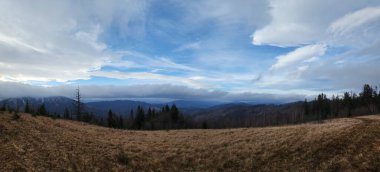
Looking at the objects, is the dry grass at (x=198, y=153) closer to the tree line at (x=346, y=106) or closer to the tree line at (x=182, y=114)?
the tree line at (x=182, y=114)

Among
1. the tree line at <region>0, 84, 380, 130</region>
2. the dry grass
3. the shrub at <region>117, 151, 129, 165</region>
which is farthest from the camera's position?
the tree line at <region>0, 84, 380, 130</region>

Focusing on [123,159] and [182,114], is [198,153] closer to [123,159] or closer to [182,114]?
[123,159]

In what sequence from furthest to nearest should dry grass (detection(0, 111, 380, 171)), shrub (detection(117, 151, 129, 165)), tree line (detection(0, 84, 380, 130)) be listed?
1. tree line (detection(0, 84, 380, 130))
2. shrub (detection(117, 151, 129, 165))
3. dry grass (detection(0, 111, 380, 171))

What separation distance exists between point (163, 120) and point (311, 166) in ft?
348

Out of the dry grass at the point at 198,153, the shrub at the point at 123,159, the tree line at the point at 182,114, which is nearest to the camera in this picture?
the dry grass at the point at 198,153

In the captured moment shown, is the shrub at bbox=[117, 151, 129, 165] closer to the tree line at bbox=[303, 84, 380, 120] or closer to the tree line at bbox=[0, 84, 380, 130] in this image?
the tree line at bbox=[0, 84, 380, 130]

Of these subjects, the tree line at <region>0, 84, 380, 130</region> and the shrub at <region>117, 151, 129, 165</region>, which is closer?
the shrub at <region>117, 151, 129, 165</region>

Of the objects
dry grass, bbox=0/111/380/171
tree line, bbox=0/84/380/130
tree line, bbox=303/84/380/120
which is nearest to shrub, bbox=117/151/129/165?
dry grass, bbox=0/111/380/171

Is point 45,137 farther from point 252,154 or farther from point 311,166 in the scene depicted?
point 311,166

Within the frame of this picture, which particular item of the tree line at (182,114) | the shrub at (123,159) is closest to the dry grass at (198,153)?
the shrub at (123,159)

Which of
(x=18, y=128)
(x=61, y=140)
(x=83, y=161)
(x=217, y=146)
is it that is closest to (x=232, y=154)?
(x=217, y=146)

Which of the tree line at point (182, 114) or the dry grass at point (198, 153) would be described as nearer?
the dry grass at point (198, 153)

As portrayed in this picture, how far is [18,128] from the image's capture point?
26.0 metres

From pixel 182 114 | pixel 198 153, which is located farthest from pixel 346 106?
pixel 198 153
